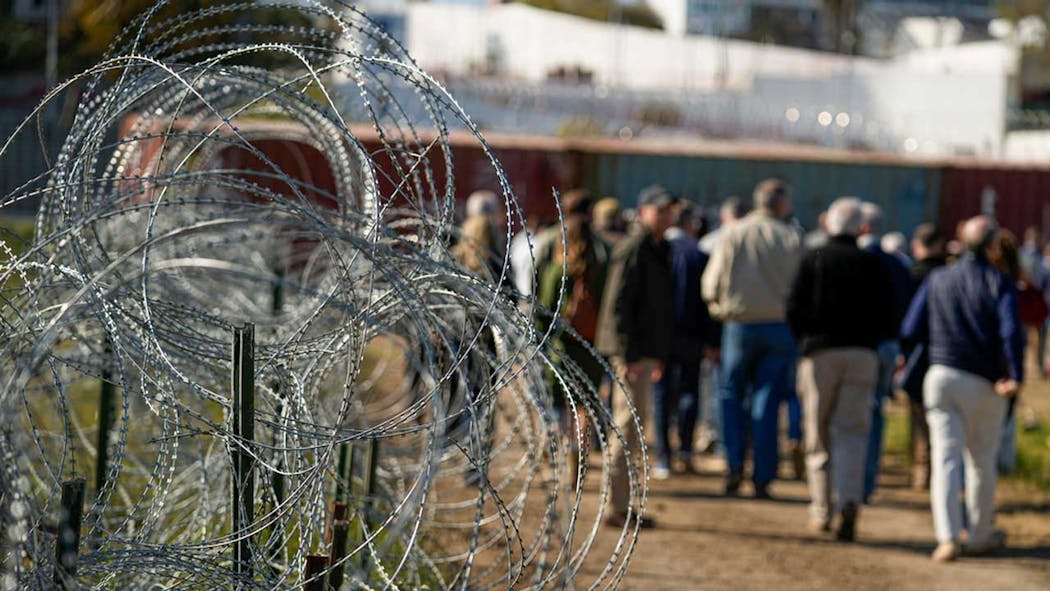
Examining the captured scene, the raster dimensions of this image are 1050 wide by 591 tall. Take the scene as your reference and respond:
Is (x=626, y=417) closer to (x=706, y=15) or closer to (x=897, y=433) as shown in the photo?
(x=897, y=433)

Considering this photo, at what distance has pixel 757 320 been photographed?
9477 mm

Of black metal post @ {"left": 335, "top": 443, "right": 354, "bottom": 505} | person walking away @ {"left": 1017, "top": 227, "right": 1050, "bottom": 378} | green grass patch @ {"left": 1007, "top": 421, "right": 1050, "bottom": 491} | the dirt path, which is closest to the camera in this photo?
black metal post @ {"left": 335, "top": 443, "right": 354, "bottom": 505}

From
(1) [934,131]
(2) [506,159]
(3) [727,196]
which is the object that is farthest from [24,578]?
(1) [934,131]

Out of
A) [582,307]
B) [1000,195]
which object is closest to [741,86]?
[1000,195]

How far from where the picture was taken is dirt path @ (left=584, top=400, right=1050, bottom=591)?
772cm

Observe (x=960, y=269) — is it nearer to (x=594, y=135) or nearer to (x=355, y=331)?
(x=355, y=331)

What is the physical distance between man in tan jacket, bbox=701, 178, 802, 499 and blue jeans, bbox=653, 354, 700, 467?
0.66 meters

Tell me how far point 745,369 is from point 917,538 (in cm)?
Result: 153

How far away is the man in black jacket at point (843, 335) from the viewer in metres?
8.48

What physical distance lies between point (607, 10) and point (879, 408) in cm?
6046

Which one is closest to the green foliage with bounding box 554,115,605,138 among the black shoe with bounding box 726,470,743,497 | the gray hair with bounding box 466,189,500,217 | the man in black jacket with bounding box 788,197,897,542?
the black shoe with bounding box 726,470,743,497

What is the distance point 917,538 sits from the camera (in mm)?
8844

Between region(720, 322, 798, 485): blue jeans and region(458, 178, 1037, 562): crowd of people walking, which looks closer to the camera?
region(458, 178, 1037, 562): crowd of people walking

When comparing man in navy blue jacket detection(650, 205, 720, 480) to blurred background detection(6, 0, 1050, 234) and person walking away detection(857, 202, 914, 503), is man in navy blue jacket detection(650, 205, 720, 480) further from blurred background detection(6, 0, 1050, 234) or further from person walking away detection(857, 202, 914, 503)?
blurred background detection(6, 0, 1050, 234)
